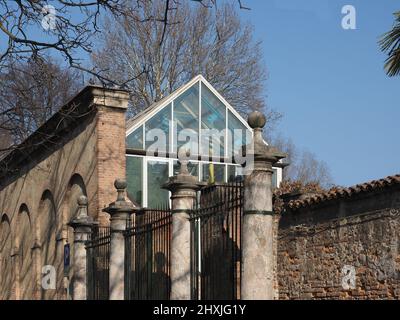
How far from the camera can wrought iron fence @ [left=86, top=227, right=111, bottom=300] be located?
44.3ft

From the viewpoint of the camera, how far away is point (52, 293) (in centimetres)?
1881

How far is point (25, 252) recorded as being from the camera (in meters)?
22.9

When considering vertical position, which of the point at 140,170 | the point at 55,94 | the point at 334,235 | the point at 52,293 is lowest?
the point at 52,293

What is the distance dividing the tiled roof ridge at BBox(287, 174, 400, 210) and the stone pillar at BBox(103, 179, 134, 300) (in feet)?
13.9

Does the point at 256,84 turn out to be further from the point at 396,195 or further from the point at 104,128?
the point at 396,195

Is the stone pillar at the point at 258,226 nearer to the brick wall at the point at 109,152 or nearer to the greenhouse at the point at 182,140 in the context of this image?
the brick wall at the point at 109,152

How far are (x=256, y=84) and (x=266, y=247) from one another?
1029 inches

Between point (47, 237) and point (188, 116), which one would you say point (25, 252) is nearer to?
point (47, 237)

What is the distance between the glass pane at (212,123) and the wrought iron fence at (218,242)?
8882mm

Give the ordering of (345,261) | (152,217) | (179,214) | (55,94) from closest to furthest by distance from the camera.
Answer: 1. (179,214)
2. (152,217)
3. (345,261)
4. (55,94)

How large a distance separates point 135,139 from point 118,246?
18.2 ft

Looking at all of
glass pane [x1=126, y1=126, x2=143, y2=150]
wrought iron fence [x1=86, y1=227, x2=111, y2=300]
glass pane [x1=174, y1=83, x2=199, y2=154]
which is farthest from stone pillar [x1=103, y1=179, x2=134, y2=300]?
glass pane [x1=174, y1=83, x2=199, y2=154]

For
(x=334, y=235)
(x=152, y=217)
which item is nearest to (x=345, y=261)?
(x=334, y=235)
